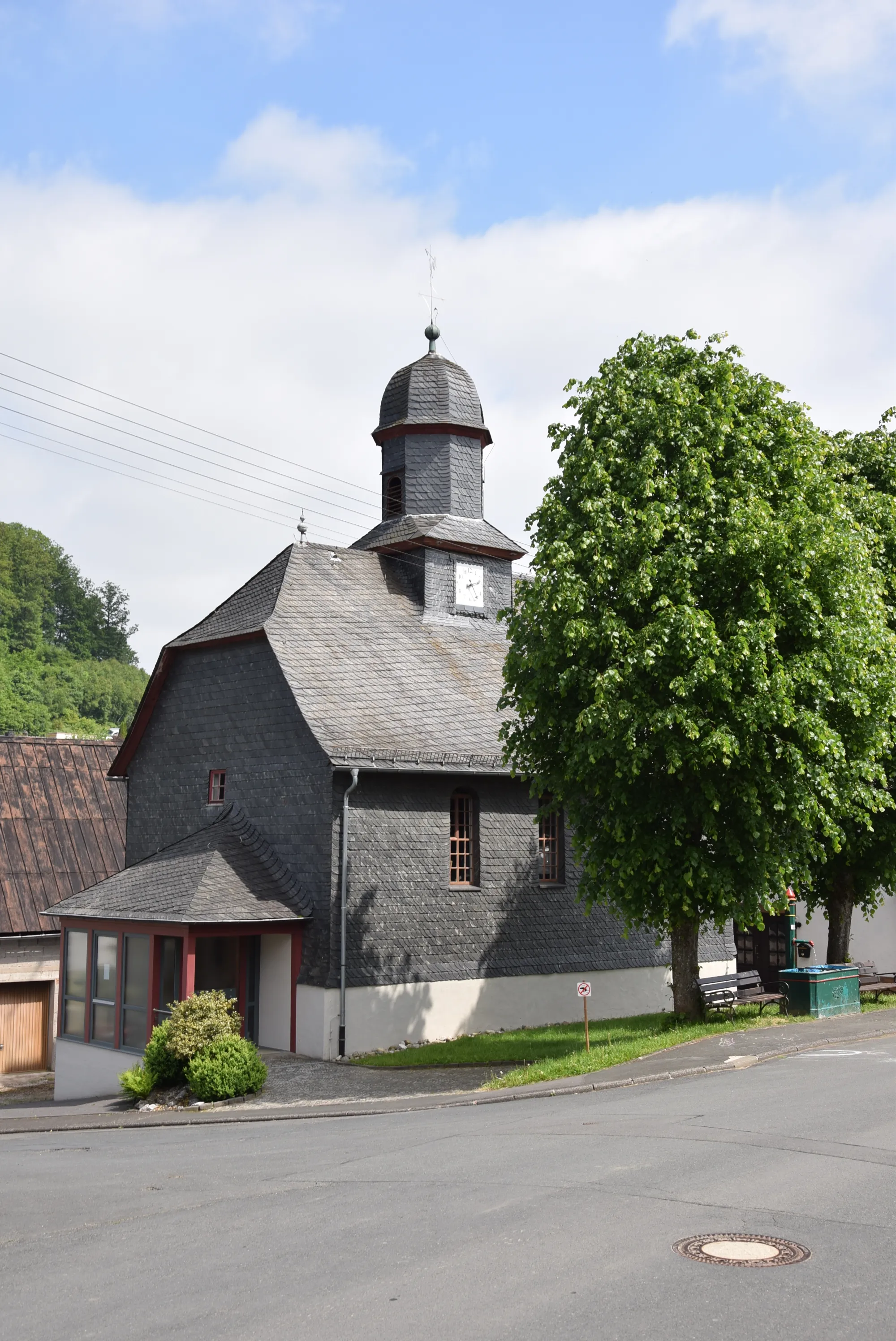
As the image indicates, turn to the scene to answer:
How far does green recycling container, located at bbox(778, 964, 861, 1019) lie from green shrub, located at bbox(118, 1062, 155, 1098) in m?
10.5

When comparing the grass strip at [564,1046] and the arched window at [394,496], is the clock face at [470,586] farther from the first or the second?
the grass strip at [564,1046]

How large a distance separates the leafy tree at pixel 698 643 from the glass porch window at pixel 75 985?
9564mm

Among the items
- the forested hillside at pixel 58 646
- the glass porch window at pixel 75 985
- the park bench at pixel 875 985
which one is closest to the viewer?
the glass porch window at pixel 75 985

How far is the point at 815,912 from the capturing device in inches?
1305

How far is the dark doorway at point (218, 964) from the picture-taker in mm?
22219

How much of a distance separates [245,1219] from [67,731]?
263 feet

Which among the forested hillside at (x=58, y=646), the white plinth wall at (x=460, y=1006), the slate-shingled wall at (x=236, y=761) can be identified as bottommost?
the white plinth wall at (x=460, y=1006)

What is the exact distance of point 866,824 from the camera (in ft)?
72.1

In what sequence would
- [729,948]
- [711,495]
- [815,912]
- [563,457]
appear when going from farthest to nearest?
[815,912] < [729,948] < [563,457] < [711,495]

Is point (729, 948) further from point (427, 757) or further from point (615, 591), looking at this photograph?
point (615, 591)

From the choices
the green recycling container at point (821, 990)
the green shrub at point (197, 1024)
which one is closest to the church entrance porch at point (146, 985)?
the green shrub at point (197, 1024)

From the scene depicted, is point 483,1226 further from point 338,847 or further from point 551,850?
point 551,850

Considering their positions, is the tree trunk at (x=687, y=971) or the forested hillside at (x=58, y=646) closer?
the tree trunk at (x=687, y=971)

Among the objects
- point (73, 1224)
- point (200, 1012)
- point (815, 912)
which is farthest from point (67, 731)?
A: point (73, 1224)
